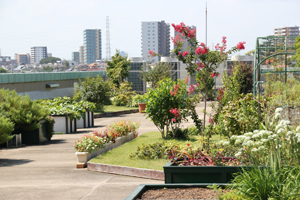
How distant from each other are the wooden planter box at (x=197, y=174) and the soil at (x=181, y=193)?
1.05m

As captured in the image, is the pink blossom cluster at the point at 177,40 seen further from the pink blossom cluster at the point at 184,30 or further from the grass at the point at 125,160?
the grass at the point at 125,160

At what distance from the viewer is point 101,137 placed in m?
12.0

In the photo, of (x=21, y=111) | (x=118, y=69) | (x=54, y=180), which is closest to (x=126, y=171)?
(x=54, y=180)

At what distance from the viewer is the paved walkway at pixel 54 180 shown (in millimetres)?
7590

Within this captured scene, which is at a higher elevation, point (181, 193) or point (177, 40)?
point (177, 40)

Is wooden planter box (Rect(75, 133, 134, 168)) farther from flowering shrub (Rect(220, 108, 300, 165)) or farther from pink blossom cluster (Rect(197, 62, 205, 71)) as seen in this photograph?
flowering shrub (Rect(220, 108, 300, 165))

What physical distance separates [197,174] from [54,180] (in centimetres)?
384

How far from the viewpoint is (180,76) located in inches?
1927

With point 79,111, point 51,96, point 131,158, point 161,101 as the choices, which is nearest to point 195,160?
point 131,158

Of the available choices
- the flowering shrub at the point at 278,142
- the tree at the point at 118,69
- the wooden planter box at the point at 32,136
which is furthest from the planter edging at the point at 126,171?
the tree at the point at 118,69

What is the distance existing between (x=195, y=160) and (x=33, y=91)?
3249 centimetres

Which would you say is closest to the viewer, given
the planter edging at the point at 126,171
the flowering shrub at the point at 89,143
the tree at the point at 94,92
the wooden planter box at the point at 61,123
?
the planter edging at the point at 126,171

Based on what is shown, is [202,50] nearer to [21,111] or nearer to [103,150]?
[103,150]

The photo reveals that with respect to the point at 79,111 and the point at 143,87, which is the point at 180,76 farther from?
the point at 79,111
